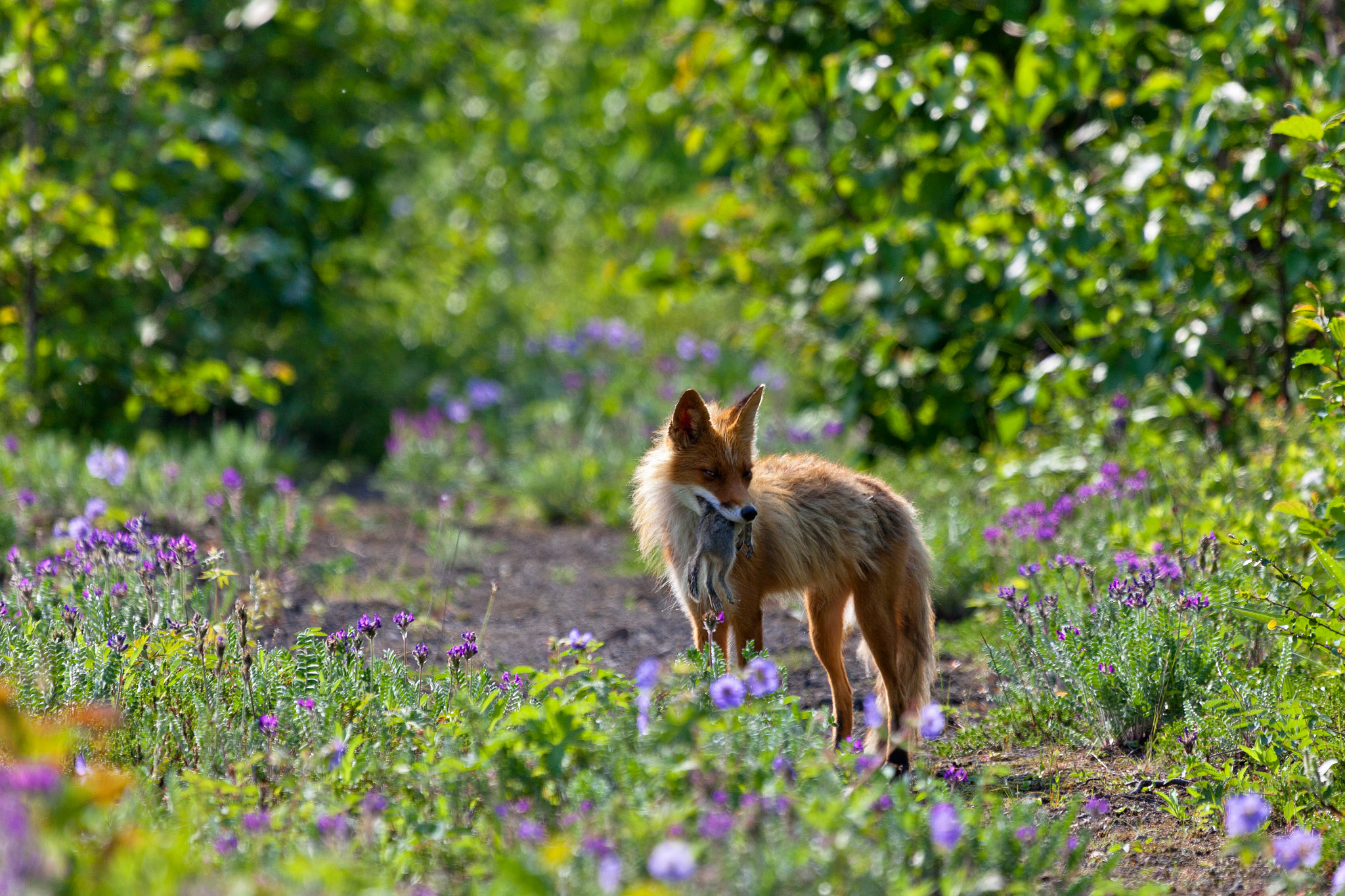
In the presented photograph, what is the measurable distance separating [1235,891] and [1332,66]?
3767 mm

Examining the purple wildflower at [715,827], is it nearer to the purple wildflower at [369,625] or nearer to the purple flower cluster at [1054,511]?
the purple wildflower at [369,625]

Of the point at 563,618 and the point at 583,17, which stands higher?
the point at 583,17

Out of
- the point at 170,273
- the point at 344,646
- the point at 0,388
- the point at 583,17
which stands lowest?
the point at 344,646

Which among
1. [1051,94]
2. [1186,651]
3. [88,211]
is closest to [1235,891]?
[1186,651]

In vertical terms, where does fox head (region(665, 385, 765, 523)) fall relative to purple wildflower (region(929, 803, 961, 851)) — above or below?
above

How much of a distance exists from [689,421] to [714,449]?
0.44 feet

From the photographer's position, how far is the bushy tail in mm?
4156

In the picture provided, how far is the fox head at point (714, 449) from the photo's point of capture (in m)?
3.93

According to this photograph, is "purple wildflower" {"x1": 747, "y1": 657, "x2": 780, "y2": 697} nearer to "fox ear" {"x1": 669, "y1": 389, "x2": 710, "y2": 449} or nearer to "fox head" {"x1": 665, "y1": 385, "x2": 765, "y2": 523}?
"fox head" {"x1": 665, "y1": 385, "x2": 765, "y2": 523}

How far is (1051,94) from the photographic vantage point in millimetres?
6145

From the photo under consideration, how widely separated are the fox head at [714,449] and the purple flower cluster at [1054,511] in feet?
5.89

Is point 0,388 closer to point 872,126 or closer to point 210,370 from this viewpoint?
point 210,370

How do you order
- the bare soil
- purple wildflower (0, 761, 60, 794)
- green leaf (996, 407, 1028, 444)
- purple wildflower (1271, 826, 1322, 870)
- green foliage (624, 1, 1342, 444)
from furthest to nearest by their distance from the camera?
green leaf (996, 407, 1028, 444) < green foliage (624, 1, 1342, 444) < the bare soil < purple wildflower (1271, 826, 1322, 870) < purple wildflower (0, 761, 60, 794)

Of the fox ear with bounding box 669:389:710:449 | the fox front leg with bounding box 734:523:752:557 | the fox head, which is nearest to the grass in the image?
the fox front leg with bounding box 734:523:752:557
